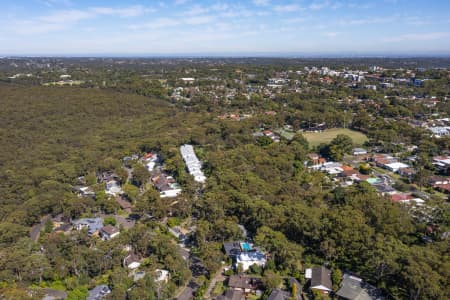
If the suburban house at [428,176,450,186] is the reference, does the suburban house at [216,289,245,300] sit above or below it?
below

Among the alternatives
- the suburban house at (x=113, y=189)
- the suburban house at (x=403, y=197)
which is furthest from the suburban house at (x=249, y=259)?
the suburban house at (x=113, y=189)

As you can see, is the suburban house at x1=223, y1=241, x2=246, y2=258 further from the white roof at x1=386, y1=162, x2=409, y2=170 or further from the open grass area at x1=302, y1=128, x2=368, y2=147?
the open grass area at x1=302, y1=128, x2=368, y2=147

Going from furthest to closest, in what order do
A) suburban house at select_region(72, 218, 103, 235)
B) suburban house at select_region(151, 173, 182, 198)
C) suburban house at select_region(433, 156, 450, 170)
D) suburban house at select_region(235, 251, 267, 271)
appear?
suburban house at select_region(433, 156, 450, 170), suburban house at select_region(151, 173, 182, 198), suburban house at select_region(72, 218, 103, 235), suburban house at select_region(235, 251, 267, 271)

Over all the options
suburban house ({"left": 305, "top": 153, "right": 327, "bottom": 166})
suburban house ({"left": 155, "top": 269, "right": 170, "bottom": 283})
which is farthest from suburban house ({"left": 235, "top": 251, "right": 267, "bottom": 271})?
suburban house ({"left": 305, "top": 153, "right": 327, "bottom": 166})

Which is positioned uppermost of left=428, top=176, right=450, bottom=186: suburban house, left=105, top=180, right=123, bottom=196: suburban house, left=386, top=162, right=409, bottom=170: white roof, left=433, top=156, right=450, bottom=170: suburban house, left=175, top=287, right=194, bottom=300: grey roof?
left=433, top=156, right=450, bottom=170: suburban house

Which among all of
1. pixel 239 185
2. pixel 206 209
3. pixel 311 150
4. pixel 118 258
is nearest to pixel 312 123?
pixel 311 150

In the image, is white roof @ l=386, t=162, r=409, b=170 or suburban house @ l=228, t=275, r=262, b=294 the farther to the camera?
white roof @ l=386, t=162, r=409, b=170

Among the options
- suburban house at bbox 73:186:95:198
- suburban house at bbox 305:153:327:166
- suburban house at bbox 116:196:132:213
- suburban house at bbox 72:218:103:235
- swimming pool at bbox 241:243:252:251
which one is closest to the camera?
swimming pool at bbox 241:243:252:251

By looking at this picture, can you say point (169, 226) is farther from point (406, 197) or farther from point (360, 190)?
point (406, 197)
